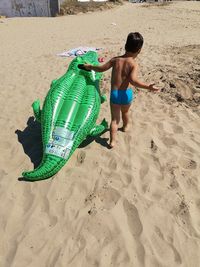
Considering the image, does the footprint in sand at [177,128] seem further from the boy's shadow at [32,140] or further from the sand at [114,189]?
the boy's shadow at [32,140]

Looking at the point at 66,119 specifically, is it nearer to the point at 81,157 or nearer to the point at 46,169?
the point at 81,157

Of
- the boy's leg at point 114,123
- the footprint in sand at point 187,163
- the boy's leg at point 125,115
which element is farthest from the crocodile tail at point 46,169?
the footprint in sand at point 187,163

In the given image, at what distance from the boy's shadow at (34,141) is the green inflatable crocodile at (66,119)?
0.26m

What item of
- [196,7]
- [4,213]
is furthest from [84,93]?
[196,7]

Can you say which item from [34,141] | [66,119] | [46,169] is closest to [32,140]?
[34,141]

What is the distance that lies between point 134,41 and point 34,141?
2.23 m

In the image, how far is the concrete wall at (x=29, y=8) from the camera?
66.4ft

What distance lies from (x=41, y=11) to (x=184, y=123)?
17329 mm

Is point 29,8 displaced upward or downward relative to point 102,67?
downward

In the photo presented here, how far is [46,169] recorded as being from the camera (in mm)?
4242

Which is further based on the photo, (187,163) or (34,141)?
(34,141)

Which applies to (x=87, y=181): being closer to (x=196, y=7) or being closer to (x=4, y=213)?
(x=4, y=213)

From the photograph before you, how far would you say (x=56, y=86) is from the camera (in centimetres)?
529

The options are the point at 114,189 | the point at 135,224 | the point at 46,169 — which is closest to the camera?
the point at 135,224
